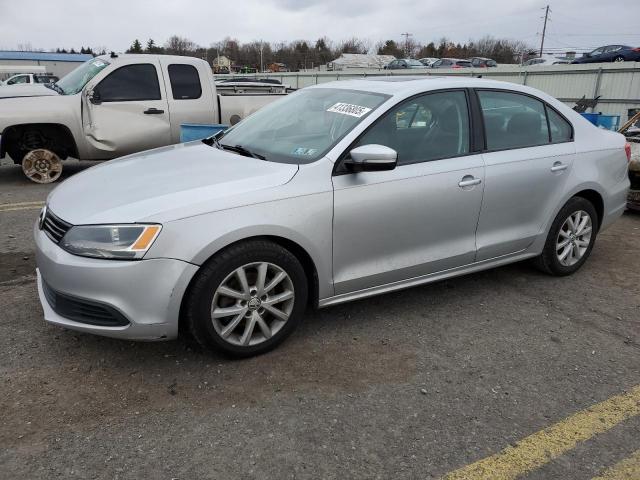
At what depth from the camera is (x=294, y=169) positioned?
124 inches

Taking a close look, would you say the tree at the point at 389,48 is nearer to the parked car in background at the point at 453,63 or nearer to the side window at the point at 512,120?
the parked car in background at the point at 453,63

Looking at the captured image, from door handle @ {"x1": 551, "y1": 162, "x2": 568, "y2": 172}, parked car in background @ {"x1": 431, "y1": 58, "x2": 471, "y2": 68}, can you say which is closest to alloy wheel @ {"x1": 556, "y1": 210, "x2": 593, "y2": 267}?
door handle @ {"x1": 551, "y1": 162, "x2": 568, "y2": 172}

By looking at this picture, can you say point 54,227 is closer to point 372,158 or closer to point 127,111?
point 372,158

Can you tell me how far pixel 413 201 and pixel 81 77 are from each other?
6.39 metres

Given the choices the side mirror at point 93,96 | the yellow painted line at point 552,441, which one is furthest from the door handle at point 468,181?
the side mirror at point 93,96

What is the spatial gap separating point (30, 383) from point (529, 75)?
19.4 metres

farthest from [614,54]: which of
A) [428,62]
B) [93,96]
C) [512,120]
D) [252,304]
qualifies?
[252,304]

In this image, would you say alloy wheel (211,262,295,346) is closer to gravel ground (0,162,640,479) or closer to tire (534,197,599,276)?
gravel ground (0,162,640,479)

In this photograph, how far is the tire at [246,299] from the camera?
284 cm

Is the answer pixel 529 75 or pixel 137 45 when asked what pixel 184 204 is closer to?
pixel 529 75

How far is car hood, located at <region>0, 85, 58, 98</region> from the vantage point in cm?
739

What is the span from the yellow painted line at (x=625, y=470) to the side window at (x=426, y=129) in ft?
6.67

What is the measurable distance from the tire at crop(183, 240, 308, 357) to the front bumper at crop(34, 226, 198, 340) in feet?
0.37

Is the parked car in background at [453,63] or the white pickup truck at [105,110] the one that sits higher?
the parked car in background at [453,63]
